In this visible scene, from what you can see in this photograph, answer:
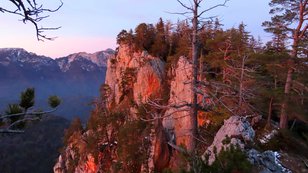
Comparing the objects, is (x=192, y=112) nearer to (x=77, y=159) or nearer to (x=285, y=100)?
(x=285, y=100)

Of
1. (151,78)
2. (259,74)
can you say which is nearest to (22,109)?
(259,74)

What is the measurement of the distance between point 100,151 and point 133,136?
8.04 metres

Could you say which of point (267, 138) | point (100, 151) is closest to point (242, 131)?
point (267, 138)

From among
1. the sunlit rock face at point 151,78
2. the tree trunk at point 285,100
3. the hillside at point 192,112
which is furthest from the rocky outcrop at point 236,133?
the sunlit rock face at point 151,78

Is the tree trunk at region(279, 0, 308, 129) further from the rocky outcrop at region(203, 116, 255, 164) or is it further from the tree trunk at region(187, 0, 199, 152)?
the tree trunk at region(187, 0, 199, 152)

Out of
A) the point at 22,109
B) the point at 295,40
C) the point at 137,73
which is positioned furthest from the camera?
the point at 137,73

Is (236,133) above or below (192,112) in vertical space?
below

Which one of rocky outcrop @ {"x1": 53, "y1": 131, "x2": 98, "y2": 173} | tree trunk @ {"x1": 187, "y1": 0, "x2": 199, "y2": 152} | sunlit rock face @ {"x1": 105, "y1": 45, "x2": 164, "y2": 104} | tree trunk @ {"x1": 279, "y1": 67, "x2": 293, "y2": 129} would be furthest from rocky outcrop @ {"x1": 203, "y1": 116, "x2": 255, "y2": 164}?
rocky outcrop @ {"x1": 53, "y1": 131, "x2": 98, "y2": 173}

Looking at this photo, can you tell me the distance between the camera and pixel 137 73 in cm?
3878

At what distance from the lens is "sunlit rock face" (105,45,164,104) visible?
35588 mm

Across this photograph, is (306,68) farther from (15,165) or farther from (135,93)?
(15,165)

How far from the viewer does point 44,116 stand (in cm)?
438

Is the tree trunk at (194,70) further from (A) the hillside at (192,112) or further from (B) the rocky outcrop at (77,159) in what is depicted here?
(B) the rocky outcrop at (77,159)

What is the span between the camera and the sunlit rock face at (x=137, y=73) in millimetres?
35588
